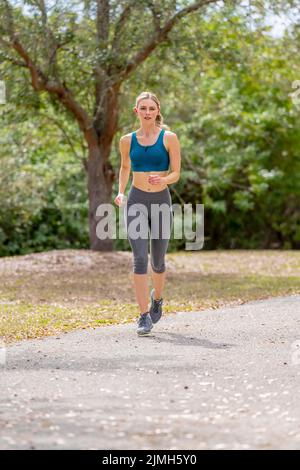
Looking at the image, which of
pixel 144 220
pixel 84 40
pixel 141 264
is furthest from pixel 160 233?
pixel 84 40

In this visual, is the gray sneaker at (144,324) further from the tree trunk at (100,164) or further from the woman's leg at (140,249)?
the tree trunk at (100,164)

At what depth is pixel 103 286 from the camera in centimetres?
A: 1410

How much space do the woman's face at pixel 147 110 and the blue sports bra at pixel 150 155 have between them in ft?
0.52

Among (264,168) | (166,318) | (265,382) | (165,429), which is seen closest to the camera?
(165,429)

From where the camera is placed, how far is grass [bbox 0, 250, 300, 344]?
10289 millimetres

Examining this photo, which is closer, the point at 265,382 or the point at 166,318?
the point at 265,382

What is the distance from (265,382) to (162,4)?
9642 mm

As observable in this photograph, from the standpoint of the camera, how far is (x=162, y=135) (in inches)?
335

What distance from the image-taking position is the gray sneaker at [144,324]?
8.64 meters

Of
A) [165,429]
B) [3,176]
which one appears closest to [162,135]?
[165,429]

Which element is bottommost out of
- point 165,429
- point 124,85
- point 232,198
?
point 165,429

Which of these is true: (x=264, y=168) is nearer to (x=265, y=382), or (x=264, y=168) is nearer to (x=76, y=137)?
(x=76, y=137)

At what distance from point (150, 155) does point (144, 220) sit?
0.57 meters

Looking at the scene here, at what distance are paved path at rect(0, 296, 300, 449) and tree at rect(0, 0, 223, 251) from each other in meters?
7.12
